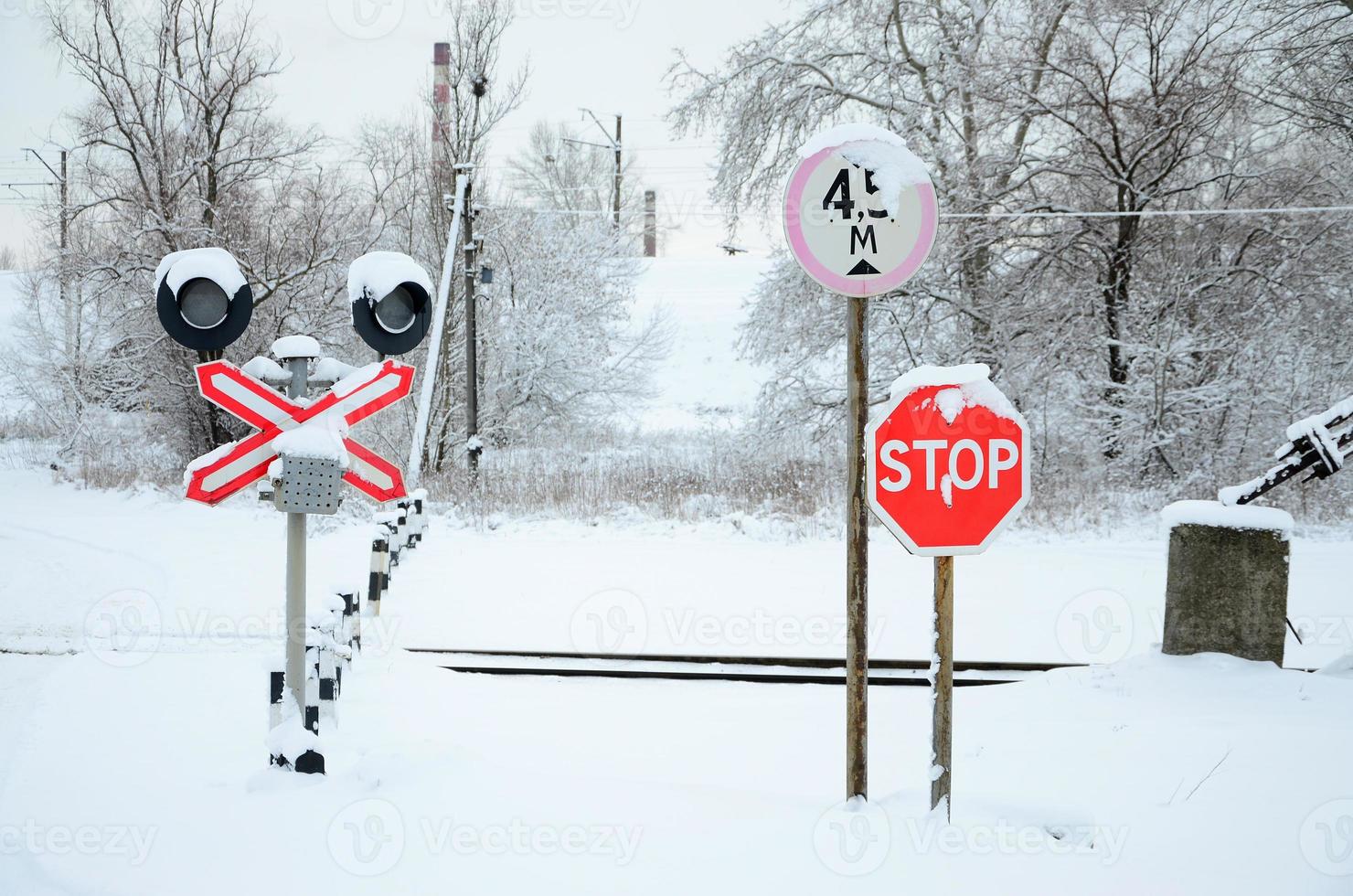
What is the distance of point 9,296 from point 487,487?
52248 millimetres

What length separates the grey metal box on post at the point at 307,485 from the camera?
12.6ft

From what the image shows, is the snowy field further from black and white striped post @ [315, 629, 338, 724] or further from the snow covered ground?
black and white striped post @ [315, 629, 338, 724]

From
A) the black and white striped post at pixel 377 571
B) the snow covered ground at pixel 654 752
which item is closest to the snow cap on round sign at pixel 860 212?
the snow covered ground at pixel 654 752

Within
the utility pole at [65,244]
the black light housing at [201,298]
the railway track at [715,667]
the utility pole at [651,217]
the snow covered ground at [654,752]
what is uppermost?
the utility pole at [651,217]

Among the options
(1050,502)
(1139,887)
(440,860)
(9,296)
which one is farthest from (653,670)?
(9,296)

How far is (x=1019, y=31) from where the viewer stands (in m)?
16.2

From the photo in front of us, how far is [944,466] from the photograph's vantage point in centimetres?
330

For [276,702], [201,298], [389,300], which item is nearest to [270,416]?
[201,298]

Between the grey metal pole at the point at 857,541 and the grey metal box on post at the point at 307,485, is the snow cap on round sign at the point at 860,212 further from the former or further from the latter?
the grey metal box on post at the point at 307,485

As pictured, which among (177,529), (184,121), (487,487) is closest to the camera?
(177,529)

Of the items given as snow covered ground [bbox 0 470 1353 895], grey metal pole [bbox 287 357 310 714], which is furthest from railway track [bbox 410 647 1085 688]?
grey metal pole [bbox 287 357 310 714]

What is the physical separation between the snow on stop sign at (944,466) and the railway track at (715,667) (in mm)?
3343

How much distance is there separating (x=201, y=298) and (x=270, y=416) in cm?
56

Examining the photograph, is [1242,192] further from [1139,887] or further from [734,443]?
[1139,887]
